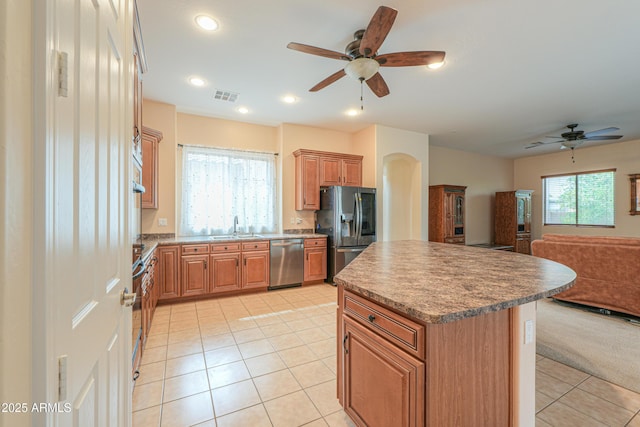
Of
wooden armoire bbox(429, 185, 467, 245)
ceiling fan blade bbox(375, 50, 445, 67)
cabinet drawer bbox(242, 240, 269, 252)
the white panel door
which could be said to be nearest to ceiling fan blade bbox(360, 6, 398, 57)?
ceiling fan blade bbox(375, 50, 445, 67)

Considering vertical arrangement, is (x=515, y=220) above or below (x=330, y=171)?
below

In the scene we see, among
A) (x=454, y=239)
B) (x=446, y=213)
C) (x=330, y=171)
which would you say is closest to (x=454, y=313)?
(x=330, y=171)

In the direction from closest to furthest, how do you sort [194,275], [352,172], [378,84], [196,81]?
1. [378,84]
2. [196,81]
3. [194,275]
4. [352,172]

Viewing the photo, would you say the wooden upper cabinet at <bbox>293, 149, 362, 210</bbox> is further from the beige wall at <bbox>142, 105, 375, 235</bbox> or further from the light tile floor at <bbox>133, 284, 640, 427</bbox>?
the light tile floor at <bbox>133, 284, 640, 427</bbox>

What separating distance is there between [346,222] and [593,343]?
3.25 m

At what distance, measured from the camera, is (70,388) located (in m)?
0.63

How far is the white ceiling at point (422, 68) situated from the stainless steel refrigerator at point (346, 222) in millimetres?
1376

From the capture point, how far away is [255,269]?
4246 mm

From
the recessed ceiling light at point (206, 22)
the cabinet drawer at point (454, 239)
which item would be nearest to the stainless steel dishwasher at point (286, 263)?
the recessed ceiling light at point (206, 22)

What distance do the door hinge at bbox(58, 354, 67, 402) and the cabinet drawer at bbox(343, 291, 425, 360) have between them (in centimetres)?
107

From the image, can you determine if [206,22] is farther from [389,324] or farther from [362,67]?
[389,324]

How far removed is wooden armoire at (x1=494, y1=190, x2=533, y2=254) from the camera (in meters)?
6.89

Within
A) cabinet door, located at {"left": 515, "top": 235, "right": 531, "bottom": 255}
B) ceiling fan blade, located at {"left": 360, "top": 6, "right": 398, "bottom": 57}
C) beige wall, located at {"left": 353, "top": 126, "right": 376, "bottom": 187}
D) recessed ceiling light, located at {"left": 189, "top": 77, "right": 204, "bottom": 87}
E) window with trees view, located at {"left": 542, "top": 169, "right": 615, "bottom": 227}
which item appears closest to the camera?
ceiling fan blade, located at {"left": 360, "top": 6, "right": 398, "bottom": 57}

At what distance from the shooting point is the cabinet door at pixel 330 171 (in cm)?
500
